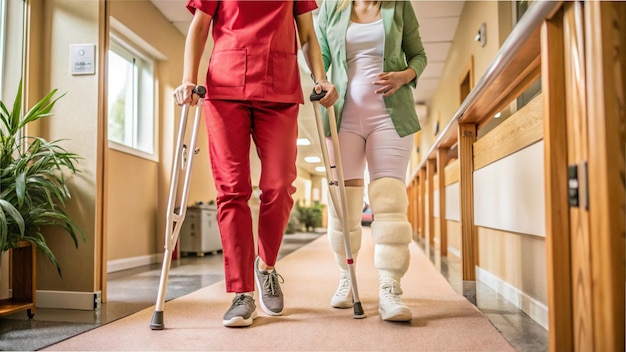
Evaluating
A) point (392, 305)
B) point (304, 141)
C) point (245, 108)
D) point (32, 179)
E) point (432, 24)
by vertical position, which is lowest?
point (392, 305)

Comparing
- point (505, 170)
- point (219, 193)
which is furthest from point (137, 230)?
point (505, 170)

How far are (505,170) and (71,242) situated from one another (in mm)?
1689

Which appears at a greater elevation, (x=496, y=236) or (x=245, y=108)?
(x=245, y=108)

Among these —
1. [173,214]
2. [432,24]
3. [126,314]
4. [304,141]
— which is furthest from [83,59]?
[304,141]

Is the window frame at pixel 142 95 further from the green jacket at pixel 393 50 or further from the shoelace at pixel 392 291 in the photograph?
the shoelace at pixel 392 291

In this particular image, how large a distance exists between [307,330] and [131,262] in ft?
9.17

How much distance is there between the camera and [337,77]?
6.37ft

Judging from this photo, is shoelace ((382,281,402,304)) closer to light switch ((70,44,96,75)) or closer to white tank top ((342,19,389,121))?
white tank top ((342,19,389,121))

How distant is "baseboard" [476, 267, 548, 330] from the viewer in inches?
64.8

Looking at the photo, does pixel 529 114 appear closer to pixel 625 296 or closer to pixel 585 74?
pixel 585 74

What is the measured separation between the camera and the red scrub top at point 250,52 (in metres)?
1.70

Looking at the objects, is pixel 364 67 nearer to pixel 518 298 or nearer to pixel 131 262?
pixel 518 298

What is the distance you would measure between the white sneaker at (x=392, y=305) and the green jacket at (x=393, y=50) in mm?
512

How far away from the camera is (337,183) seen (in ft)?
6.02
